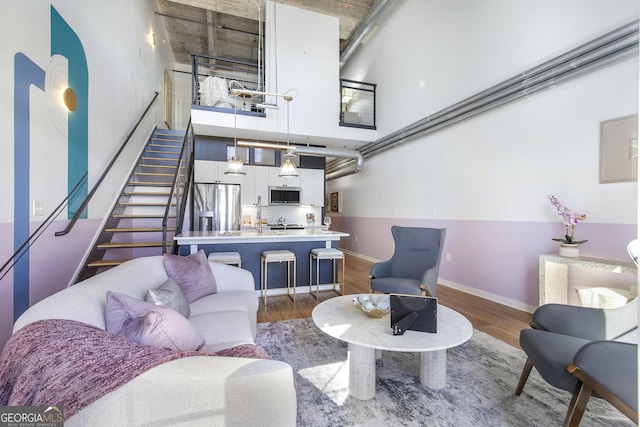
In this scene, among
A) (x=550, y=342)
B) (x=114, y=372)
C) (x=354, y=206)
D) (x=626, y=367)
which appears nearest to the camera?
(x=114, y=372)

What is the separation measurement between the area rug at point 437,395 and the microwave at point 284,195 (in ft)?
14.9

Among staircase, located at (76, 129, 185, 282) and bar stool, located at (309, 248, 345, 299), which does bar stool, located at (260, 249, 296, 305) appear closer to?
bar stool, located at (309, 248, 345, 299)

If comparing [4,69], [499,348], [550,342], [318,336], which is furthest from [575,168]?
[4,69]

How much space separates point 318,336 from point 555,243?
282 centimetres

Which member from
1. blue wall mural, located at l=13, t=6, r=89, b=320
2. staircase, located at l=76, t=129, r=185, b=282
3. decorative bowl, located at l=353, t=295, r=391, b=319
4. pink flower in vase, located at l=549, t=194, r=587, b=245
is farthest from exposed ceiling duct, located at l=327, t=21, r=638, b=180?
blue wall mural, located at l=13, t=6, r=89, b=320

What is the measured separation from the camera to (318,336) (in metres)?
2.73

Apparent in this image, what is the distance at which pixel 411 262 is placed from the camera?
3.44 m

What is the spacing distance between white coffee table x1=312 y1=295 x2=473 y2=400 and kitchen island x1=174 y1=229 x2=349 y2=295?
2.13m

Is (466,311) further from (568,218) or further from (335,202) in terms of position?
(335,202)

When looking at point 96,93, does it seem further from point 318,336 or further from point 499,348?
point 499,348

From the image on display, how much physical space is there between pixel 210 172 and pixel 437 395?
19.2 ft

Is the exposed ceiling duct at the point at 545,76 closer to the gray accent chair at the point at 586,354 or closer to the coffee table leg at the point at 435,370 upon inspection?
the gray accent chair at the point at 586,354

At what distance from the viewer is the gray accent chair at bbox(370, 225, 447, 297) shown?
3090mm

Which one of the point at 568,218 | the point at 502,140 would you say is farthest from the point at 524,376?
the point at 502,140
